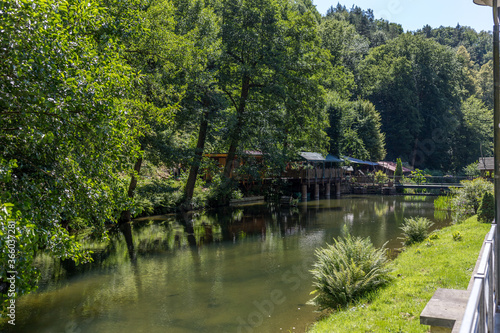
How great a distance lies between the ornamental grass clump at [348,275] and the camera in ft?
26.2

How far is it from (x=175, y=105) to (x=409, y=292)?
13.7 metres

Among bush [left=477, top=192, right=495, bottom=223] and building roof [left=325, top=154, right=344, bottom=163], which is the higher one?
building roof [left=325, top=154, right=344, bottom=163]

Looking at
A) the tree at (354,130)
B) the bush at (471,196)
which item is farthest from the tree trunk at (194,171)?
the tree at (354,130)

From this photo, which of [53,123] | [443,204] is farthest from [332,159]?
[53,123]

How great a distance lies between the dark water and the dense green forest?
1454 mm

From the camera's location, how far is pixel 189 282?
10742mm

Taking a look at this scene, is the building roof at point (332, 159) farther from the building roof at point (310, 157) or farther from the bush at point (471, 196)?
the bush at point (471, 196)

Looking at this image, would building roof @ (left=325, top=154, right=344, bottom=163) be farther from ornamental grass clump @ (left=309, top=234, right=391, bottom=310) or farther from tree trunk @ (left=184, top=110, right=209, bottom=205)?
ornamental grass clump @ (left=309, top=234, right=391, bottom=310)

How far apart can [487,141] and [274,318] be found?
63650mm

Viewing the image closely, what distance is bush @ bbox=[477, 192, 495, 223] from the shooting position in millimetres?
13547

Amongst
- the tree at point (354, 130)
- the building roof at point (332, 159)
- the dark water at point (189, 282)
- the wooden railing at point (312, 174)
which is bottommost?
the dark water at point (189, 282)

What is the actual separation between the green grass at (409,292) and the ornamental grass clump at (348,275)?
0.27 metres

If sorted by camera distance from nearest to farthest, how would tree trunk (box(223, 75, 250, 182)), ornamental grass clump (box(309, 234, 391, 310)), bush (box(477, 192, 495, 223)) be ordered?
ornamental grass clump (box(309, 234, 391, 310)) < bush (box(477, 192, 495, 223)) < tree trunk (box(223, 75, 250, 182))

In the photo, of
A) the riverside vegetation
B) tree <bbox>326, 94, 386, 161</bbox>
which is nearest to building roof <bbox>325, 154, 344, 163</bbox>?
tree <bbox>326, 94, 386, 161</bbox>
